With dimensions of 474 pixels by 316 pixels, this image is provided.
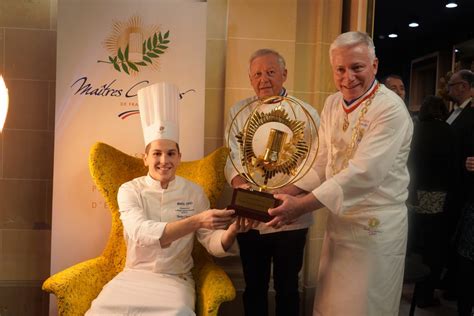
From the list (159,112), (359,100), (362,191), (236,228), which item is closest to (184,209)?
(236,228)

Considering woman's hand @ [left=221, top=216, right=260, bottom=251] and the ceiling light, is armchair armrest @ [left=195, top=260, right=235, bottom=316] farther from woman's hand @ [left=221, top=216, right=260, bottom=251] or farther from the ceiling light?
the ceiling light

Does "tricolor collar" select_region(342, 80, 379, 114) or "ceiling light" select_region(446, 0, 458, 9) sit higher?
"ceiling light" select_region(446, 0, 458, 9)

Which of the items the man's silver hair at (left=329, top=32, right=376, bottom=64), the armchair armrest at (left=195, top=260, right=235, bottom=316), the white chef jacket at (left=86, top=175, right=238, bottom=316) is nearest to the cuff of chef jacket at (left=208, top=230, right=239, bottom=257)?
the white chef jacket at (left=86, top=175, right=238, bottom=316)

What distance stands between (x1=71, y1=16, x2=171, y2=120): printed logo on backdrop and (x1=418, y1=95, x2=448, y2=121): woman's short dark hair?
1694 mm

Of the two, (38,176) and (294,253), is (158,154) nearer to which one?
(294,253)

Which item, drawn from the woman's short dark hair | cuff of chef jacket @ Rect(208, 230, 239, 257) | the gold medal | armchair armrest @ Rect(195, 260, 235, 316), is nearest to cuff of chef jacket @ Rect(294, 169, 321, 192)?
the gold medal

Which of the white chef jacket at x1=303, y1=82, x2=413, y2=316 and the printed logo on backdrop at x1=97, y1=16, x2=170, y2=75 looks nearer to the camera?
Answer: the white chef jacket at x1=303, y1=82, x2=413, y2=316

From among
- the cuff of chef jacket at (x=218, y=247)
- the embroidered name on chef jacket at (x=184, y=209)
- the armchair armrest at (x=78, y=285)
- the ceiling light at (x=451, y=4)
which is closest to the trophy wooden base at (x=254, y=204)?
the cuff of chef jacket at (x=218, y=247)

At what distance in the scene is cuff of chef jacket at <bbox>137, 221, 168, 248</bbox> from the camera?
2139 millimetres

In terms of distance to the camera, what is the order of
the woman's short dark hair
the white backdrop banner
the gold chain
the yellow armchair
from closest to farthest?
the gold chain → the yellow armchair → the white backdrop banner → the woman's short dark hair

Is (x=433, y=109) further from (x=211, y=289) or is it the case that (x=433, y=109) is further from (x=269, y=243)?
(x=211, y=289)

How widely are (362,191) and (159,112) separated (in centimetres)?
102

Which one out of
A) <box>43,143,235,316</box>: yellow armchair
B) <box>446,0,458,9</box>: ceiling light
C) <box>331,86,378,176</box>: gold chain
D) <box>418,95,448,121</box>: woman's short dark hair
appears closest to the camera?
<box>331,86,378,176</box>: gold chain

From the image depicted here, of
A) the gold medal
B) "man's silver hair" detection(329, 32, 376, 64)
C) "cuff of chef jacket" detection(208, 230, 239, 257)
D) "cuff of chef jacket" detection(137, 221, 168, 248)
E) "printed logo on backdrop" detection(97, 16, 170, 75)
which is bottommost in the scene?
"cuff of chef jacket" detection(208, 230, 239, 257)
